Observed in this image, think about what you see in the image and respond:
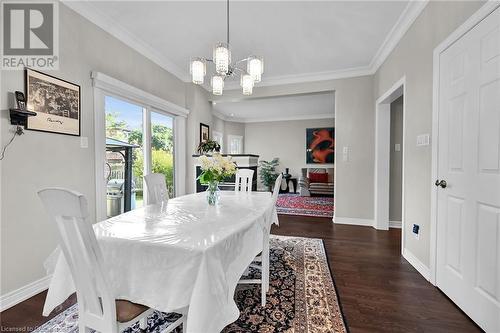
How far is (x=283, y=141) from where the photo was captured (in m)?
8.41

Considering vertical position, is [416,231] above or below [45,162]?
below

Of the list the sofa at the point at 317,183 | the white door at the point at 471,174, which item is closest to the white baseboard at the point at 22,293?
the white door at the point at 471,174

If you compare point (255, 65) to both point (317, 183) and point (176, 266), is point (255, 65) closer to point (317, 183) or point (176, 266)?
point (176, 266)

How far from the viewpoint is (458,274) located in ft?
5.74

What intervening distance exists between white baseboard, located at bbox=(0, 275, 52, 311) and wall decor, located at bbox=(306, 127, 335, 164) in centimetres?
728

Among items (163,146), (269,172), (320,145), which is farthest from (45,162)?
(320,145)

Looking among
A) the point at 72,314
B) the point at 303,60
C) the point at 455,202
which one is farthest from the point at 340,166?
the point at 72,314

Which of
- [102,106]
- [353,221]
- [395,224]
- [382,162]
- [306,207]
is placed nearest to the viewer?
[102,106]

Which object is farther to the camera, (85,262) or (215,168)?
(215,168)

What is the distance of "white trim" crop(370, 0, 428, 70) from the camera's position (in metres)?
2.30

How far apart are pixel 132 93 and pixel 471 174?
3.51 metres

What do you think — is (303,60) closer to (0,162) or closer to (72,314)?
(0,162)

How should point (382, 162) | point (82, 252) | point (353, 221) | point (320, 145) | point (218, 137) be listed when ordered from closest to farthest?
point (82, 252) < point (382, 162) < point (353, 221) < point (218, 137) < point (320, 145)

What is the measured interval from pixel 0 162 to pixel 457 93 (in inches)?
138
